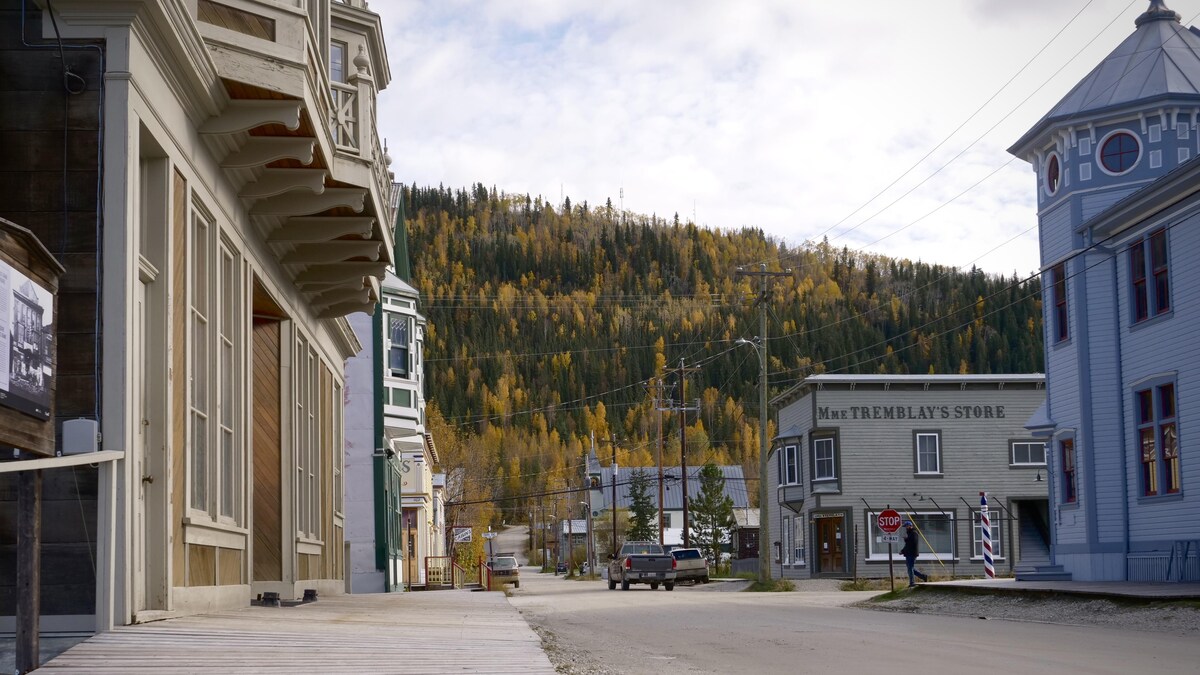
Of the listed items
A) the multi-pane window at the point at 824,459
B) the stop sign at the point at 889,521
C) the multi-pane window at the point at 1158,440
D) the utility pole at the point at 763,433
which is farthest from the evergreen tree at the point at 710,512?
the multi-pane window at the point at 1158,440

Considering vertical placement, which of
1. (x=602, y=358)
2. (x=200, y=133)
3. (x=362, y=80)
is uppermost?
(x=602, y=358)

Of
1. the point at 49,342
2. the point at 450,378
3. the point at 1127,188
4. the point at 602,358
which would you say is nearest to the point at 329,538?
the point at 49,342

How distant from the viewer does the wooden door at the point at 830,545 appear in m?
55.9

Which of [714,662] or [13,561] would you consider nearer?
[13,561]

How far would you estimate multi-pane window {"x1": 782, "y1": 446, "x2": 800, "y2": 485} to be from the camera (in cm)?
5891

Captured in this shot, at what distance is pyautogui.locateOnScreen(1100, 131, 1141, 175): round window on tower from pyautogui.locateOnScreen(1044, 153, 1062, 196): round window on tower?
1.33m

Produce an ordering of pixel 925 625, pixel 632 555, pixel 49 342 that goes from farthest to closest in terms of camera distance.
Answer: pixel 632 555 → pixel 925 625 → pixel 49 342

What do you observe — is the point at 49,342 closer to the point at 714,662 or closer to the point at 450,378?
the point at 714,662

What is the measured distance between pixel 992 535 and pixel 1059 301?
82.3 feet

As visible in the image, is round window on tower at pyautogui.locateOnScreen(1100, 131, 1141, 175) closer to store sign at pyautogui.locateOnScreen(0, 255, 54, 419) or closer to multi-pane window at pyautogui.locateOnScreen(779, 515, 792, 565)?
store sign at pyautogui.locateOnScreen(0, 255, 54, 419)

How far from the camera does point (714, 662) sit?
13438mm

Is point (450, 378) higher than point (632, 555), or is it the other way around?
point (450, 378)

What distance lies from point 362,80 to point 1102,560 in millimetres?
21300

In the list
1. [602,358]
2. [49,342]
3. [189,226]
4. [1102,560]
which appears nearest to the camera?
[49,342]
